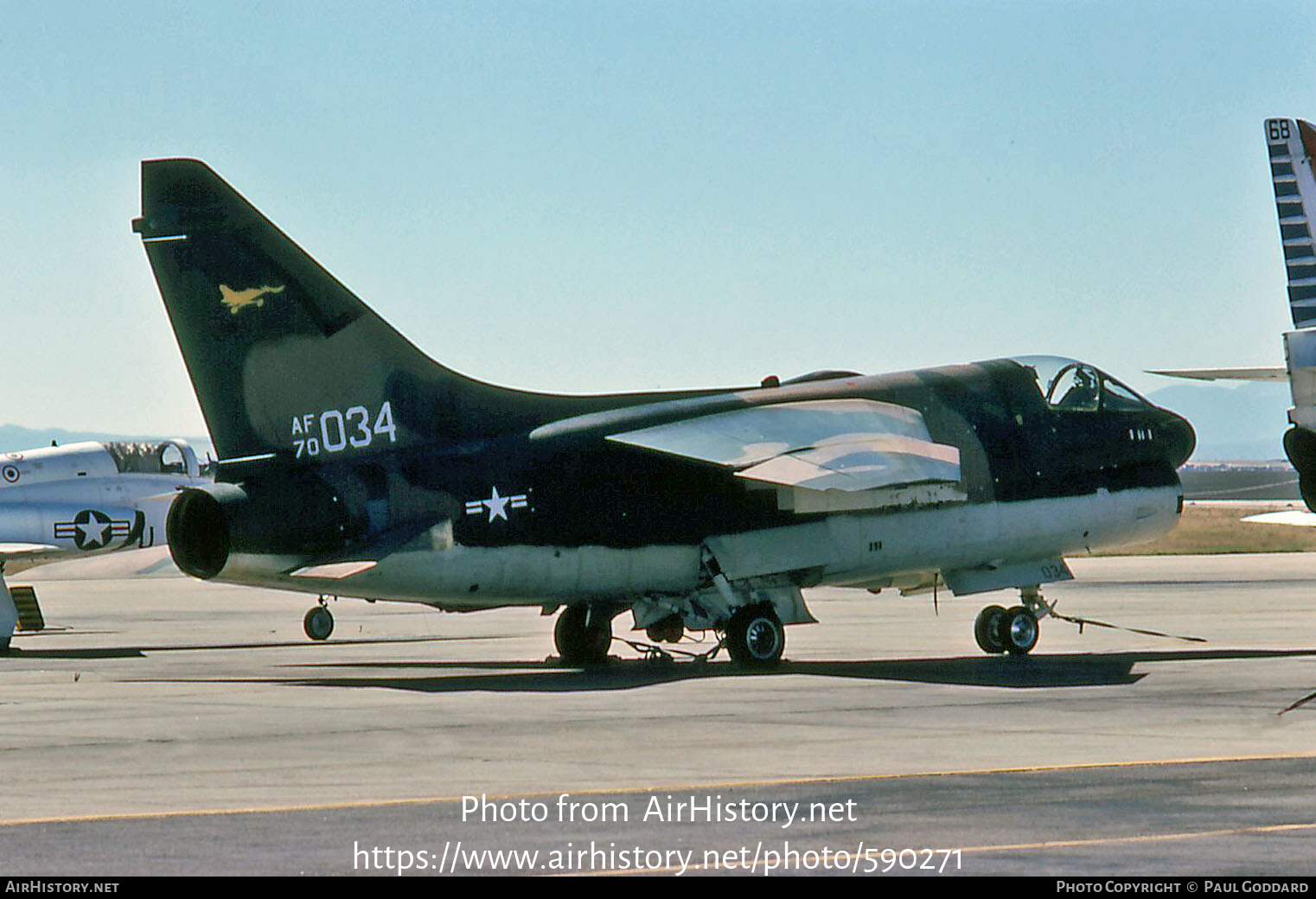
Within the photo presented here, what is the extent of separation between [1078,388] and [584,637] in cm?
745

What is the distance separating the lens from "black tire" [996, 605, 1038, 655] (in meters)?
26.0

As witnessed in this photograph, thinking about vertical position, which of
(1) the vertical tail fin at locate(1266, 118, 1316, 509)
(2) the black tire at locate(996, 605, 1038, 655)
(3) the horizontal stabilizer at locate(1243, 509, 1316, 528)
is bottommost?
(2) the black tire at locate(996, 605, 1038, 655)

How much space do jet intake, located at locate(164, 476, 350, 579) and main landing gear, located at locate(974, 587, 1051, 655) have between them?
924 cm

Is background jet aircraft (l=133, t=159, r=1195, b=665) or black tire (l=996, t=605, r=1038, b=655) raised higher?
background jet aircraft (l=133, t=159, r=1195, b=665)

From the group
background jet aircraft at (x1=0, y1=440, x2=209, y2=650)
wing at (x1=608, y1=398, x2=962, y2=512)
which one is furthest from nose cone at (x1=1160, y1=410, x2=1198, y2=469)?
background jet aircraft at (x1=0, y1=440, x2=209, y2=650)

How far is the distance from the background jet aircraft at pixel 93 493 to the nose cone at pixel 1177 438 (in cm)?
2279

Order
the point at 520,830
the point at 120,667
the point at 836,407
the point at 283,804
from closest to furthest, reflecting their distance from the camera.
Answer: the point at 520,830 → the point at 283,804 → the point at 836,407 → the point at 120,667

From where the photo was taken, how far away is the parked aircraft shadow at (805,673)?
21.9 m

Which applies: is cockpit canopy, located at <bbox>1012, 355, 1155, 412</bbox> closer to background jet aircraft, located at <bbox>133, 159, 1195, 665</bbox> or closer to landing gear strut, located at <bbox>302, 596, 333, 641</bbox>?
background jet aircraft, located at <bbox>133, 159, 1195, 665</bbox>
